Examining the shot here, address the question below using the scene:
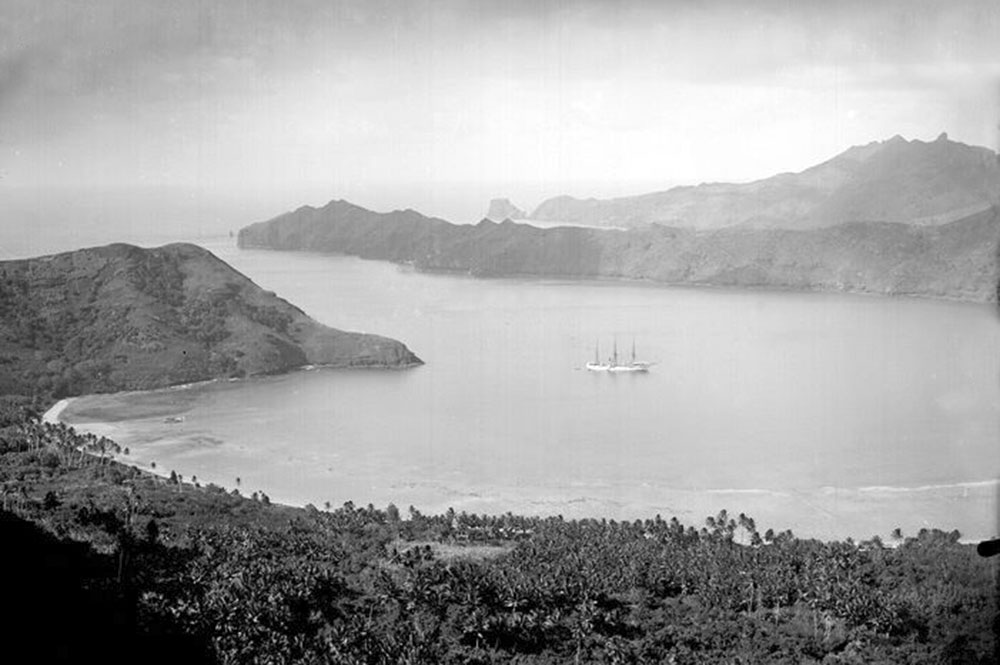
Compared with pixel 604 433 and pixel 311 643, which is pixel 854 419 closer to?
pixel 604 433

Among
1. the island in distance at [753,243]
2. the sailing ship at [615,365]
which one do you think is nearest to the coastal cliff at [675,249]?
the island in distance at [753,243]

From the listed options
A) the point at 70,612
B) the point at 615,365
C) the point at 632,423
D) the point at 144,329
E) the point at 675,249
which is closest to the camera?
the point at 70,612

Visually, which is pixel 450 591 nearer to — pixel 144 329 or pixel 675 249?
pixel 144 329

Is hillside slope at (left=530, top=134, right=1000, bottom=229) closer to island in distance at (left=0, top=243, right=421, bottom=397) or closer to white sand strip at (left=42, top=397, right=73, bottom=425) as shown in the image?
island in distance at (left=0, top=243, right=421, bottom=397)

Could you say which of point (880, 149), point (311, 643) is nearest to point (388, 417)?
point (311, 643)

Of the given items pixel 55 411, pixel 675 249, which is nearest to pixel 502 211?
pixel 675 249
